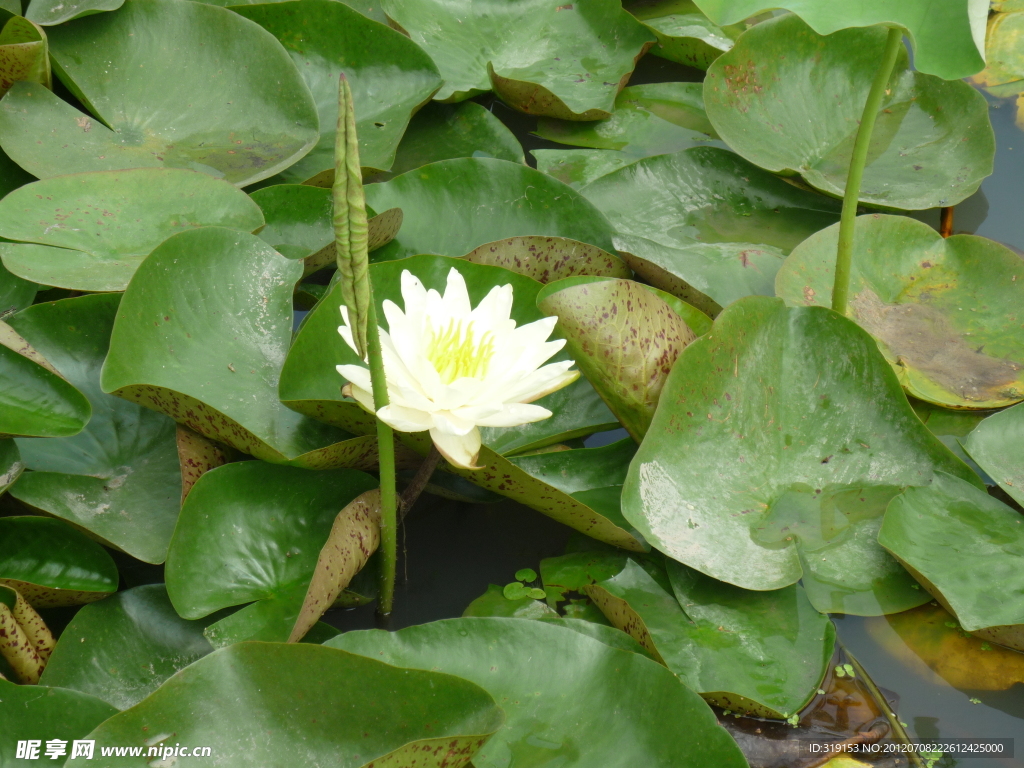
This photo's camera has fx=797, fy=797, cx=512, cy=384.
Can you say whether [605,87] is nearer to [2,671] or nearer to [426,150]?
[426,150]

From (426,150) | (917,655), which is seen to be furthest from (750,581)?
(426,150)

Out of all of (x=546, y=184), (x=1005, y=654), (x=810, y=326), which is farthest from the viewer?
(x=546, y=184)

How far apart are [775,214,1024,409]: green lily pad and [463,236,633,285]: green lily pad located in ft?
1.24

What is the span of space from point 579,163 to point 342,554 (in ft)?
4.28

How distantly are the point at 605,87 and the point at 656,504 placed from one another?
4.54ft

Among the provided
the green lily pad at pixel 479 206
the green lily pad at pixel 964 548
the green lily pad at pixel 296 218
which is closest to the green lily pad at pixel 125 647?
the green lily pad at pixel 296 218

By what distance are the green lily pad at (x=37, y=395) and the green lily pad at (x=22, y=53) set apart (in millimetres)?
808

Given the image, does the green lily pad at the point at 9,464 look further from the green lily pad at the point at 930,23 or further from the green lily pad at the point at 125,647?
the green lily pad at the point at 930,23

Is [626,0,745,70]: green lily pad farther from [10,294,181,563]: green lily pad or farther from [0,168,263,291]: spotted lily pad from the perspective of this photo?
[10,294,181,563]: green lily pad

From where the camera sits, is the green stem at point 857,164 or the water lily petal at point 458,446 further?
the green stem at point 857,164

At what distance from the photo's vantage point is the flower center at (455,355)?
1.20 meters

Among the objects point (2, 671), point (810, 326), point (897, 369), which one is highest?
point (810, 326)

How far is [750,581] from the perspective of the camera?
1281mm

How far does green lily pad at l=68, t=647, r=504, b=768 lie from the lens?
0.99 meters
